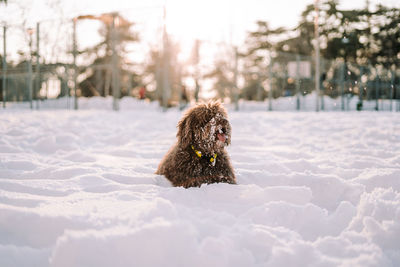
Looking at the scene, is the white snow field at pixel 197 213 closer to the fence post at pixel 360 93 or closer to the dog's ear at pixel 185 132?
the dog's ear at pixel 185 132

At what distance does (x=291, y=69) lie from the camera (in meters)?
13.4

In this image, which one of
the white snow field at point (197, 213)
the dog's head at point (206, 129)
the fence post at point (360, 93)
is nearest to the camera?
the white snow field at point (197, 213)

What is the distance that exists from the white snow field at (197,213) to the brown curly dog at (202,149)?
15cm

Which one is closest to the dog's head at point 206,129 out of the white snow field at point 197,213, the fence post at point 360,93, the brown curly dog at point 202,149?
the brown curly dog at point 202,149

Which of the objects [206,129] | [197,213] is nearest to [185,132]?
[206,129]

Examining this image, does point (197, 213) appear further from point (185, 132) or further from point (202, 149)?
point (185, 132)

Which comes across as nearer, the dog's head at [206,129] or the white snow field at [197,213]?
the white snow field at [197,213]

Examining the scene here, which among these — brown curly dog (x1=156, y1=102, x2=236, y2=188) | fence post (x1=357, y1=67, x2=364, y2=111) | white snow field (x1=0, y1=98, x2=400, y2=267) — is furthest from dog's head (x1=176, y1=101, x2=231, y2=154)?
fence post (x1=357, y1=67, x2=364, y2=111)

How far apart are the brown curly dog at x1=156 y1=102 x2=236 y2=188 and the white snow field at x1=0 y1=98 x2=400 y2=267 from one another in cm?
15

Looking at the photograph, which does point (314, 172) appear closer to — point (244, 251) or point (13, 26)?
point (244, 251)

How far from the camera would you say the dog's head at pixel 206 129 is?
2.67 metres

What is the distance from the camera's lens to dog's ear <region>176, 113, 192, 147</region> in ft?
9.03

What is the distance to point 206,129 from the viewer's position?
267cm

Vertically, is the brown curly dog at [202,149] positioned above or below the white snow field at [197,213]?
above
